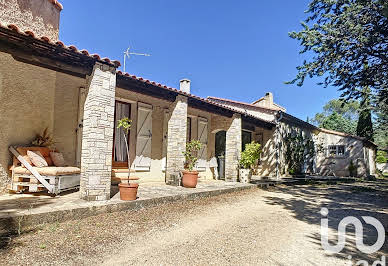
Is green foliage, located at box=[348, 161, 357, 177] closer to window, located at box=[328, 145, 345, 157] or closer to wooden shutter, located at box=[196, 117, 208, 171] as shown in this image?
window, located at box=[328, 145, 345, 157]

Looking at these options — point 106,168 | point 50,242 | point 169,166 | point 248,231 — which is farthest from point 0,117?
point 248,231

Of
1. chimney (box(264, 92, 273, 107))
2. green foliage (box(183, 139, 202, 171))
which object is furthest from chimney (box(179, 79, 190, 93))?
chimney (box(264, 92, 273, 107))

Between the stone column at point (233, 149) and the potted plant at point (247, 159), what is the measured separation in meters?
0.25

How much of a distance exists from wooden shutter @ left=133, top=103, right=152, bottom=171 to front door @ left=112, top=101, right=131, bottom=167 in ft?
1.35

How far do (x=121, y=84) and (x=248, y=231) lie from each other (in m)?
4.44

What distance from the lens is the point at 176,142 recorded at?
7.31 metres

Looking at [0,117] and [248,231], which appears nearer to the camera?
[248,231]

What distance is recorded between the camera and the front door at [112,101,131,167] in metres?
7.32

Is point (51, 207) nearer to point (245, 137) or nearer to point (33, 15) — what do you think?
point (33, 15)

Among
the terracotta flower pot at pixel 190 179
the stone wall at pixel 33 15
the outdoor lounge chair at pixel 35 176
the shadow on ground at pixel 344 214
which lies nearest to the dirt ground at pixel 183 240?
the shadow on ground at pixel 344 214

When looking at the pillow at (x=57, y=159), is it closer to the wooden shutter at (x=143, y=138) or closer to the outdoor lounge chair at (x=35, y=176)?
the outdoor lounge chair at (x=35, y=176)

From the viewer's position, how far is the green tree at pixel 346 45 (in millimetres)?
7996

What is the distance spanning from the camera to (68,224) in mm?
3566

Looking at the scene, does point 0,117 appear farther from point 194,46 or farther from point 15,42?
point 194,46
